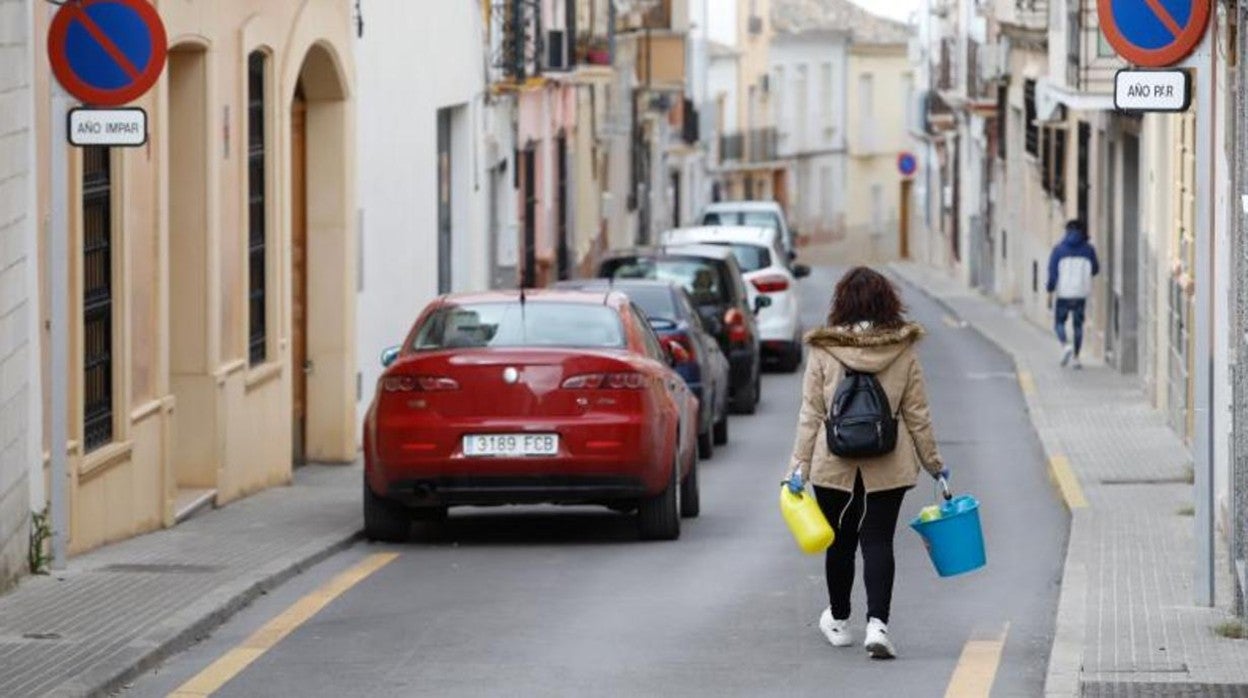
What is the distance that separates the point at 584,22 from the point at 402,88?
20.9 m

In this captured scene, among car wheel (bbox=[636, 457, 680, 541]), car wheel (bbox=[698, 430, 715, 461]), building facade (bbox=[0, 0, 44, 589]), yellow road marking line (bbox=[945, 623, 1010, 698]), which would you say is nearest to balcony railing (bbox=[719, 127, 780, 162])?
car wheel (bbox=[698, 430, 715, 461])

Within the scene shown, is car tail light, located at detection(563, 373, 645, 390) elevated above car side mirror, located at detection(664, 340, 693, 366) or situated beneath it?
Result: elevated above

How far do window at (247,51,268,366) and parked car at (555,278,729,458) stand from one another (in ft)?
10.2

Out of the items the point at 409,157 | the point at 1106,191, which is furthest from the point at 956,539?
the point at 1106,191

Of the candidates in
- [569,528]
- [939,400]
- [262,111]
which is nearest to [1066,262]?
[939,400]

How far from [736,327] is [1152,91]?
53.6 feet

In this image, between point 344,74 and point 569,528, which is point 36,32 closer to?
point 569,528

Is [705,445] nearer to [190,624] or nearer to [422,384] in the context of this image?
[422,384]

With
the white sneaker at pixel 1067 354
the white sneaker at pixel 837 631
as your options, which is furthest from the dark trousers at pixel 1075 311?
the white sneaker at pixel 837 631

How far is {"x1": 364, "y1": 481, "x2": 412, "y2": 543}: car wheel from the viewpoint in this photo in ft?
52.4

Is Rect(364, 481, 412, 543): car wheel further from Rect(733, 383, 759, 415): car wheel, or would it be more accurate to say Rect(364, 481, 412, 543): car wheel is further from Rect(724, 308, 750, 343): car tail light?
Rect(733, 383, 759, 415): car wheel

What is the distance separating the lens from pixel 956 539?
11297 mm

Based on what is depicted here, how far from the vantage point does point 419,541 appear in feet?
53.4

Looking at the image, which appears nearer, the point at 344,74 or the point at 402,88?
the point at 344,74
